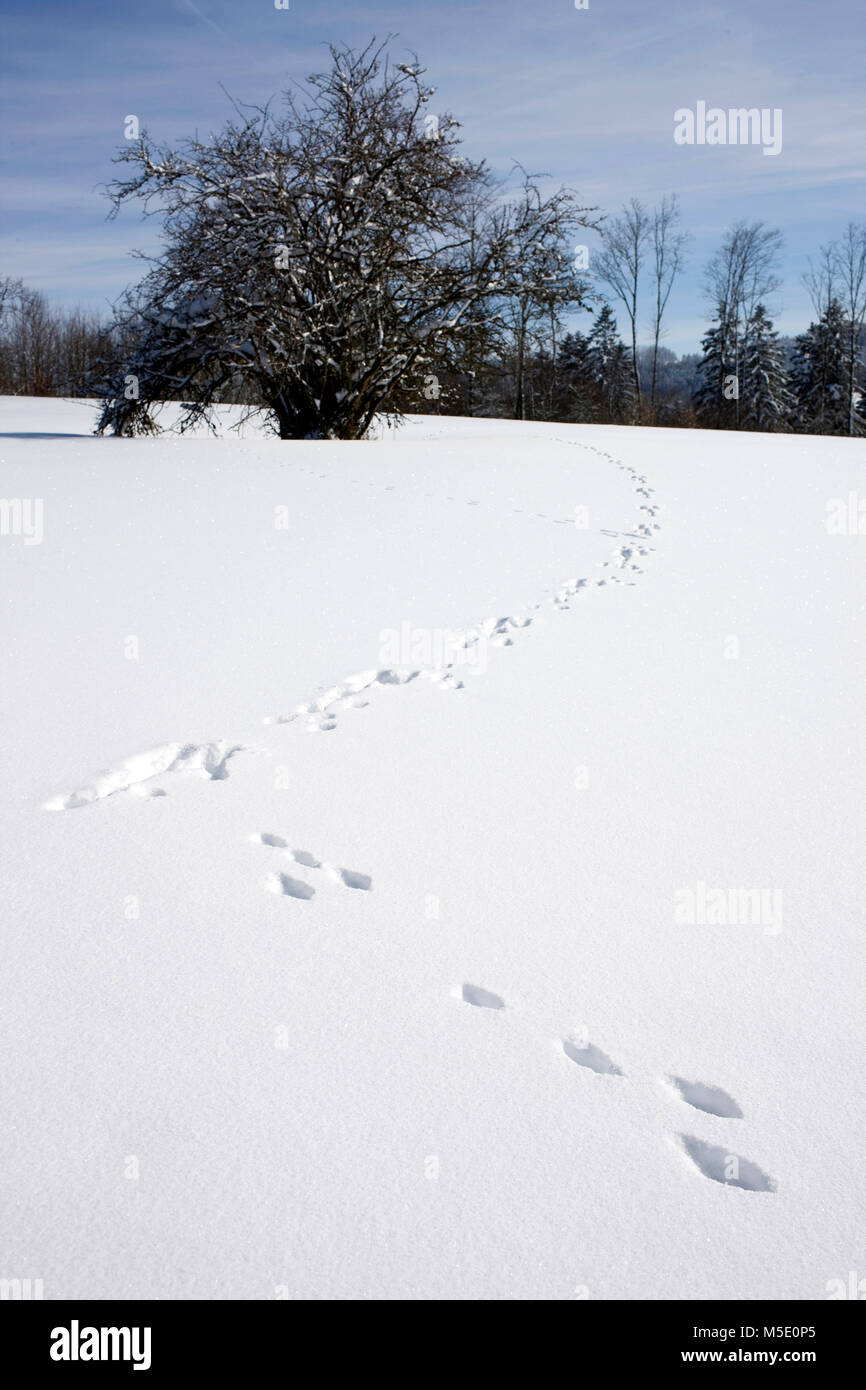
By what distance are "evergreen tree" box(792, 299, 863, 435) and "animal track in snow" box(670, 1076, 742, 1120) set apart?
37.0 meters

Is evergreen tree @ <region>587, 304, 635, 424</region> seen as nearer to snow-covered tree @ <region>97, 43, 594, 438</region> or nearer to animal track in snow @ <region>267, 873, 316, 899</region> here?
snow-covered tree @ <region>97, 43, 594, 438</region>

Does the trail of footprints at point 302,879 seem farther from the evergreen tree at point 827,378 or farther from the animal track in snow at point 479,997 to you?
the evergreen tree at point 827,378

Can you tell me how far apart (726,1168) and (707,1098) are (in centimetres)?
17

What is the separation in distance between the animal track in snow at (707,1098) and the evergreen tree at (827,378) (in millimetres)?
37046

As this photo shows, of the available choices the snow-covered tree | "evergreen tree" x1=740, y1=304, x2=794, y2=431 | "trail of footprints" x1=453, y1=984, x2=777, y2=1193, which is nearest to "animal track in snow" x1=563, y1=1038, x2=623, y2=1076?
"trail of footprints" x1=453, y1=984, x2=777, y2=1193

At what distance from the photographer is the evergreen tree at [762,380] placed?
35.0m

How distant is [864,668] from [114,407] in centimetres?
1055

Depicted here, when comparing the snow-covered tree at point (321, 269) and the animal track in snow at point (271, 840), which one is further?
the snow-covered tree at point (321, 269)

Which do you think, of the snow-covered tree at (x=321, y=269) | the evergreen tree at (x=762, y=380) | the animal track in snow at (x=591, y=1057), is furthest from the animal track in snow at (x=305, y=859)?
the evergreen tree at (x=762, y=380)

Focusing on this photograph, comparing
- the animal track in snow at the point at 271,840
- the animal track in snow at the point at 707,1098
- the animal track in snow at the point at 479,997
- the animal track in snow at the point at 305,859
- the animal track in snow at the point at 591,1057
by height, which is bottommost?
the animal track in snow at the point at 707,1098

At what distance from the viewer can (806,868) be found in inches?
103

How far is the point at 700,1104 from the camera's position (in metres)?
1.78

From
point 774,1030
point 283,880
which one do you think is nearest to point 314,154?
point 283,880

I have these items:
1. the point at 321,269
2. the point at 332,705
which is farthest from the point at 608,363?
the point at 332,705
